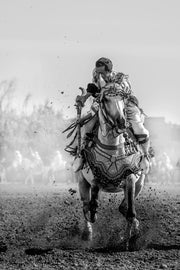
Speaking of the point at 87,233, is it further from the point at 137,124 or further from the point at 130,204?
the point at 137,124

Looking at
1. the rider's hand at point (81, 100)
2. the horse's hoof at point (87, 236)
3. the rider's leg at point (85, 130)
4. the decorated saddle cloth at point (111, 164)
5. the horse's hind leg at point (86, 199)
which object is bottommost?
the horse's hoof at point (87, 236)

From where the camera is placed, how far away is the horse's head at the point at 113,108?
35.0 ft

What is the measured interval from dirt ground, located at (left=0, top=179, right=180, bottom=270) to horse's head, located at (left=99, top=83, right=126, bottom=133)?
91.4 inches

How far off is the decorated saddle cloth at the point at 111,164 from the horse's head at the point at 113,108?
665 mm

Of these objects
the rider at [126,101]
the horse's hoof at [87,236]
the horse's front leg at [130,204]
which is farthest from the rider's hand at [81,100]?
the horse's hoof at [87,236]

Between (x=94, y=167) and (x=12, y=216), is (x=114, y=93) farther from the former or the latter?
(x=12, y=216)

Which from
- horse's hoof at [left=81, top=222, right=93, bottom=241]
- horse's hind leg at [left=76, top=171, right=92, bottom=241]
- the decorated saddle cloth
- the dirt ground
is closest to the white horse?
the decorated saddle cloth

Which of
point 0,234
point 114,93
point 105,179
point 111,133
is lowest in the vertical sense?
point 0,234

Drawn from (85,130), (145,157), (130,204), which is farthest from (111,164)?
(145,157)

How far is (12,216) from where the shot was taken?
Result: 15859 millimetres

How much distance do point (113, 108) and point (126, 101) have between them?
5.13 feet

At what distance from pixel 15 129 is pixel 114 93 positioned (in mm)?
74532

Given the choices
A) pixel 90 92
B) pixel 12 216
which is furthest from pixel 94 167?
pixel 12 216

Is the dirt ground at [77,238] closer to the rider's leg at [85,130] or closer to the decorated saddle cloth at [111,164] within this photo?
the decorated saddle cloth at [111,164]
